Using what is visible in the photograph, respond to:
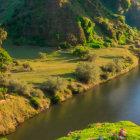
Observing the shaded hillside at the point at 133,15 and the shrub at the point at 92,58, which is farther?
the shaded hillside at the point at 133,15

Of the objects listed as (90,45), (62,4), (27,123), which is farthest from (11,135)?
(62,4)

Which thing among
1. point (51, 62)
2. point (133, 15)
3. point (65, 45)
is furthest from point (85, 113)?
point (133, 15)

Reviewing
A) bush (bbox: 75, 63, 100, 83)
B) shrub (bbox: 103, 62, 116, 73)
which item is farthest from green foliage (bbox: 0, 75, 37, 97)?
shrub (bbox: 103, 62, 116, 73)

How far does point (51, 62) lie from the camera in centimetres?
6078

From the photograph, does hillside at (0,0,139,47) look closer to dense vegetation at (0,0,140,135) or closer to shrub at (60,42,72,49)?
dense vegetation at (0,0,140,135)

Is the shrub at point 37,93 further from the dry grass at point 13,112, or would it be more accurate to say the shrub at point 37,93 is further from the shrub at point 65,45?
the shrub at point 65,45

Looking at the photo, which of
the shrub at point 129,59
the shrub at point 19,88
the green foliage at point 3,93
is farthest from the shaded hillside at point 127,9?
the green foliage at point 3,93

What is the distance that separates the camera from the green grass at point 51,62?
45.4m

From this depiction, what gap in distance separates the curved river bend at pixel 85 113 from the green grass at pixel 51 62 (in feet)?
27.6

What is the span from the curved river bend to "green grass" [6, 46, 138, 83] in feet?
27.6

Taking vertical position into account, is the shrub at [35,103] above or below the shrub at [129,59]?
below

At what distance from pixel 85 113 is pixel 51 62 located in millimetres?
29135

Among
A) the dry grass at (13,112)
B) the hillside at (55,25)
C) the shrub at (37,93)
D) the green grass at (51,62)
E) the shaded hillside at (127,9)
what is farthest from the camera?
the shaded hillside at (127,9)

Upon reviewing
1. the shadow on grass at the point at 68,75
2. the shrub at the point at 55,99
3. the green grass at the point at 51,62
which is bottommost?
the shrub at the point at 55,99
